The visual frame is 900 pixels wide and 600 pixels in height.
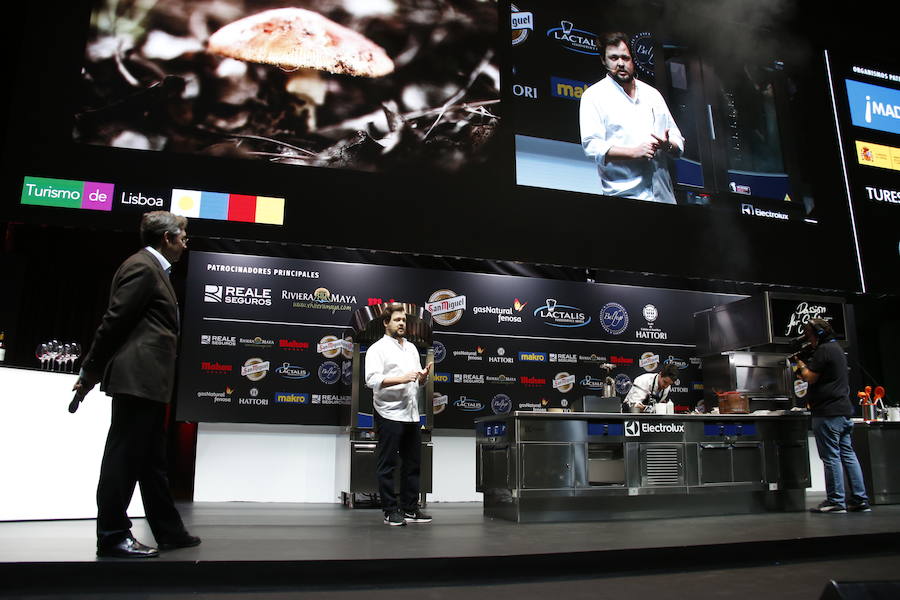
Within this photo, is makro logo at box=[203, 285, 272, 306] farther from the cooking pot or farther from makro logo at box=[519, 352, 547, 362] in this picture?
the cooking pot

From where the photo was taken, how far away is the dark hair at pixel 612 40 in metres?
7.29

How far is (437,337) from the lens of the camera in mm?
7062

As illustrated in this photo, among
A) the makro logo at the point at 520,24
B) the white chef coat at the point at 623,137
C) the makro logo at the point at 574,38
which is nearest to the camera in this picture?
the white chef coat at the point at 623,137

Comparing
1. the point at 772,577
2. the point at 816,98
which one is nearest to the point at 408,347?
the point at 772,577

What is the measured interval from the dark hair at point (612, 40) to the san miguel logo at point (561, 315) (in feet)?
9.00

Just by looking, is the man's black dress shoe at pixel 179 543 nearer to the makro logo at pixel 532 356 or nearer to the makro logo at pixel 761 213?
the makro logo at pixel 532 356

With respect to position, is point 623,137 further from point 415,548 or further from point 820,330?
point 415,548

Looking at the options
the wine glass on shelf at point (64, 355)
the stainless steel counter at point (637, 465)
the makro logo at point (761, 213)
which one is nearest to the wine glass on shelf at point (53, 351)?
the wine glass on shelf at point (64, 355)

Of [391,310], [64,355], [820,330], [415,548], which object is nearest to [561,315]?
[820,330]

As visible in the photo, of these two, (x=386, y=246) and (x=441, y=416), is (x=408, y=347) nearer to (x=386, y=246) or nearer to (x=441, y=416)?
(x=386, y=246)

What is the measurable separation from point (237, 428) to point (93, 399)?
215 cm

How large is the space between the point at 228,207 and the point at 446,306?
8.15 ft

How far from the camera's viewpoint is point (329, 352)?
6.77 metres

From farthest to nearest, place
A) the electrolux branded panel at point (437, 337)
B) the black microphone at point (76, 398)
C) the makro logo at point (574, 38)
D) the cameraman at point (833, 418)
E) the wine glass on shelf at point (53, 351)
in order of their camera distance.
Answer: the makro logo at point (574, 38)
the electrolux branded panel at point (437, 337)
the cameraman at point (833, 418)
the wine glass on shelf at point (53, 351)
the black microphone at point (76, 398)
